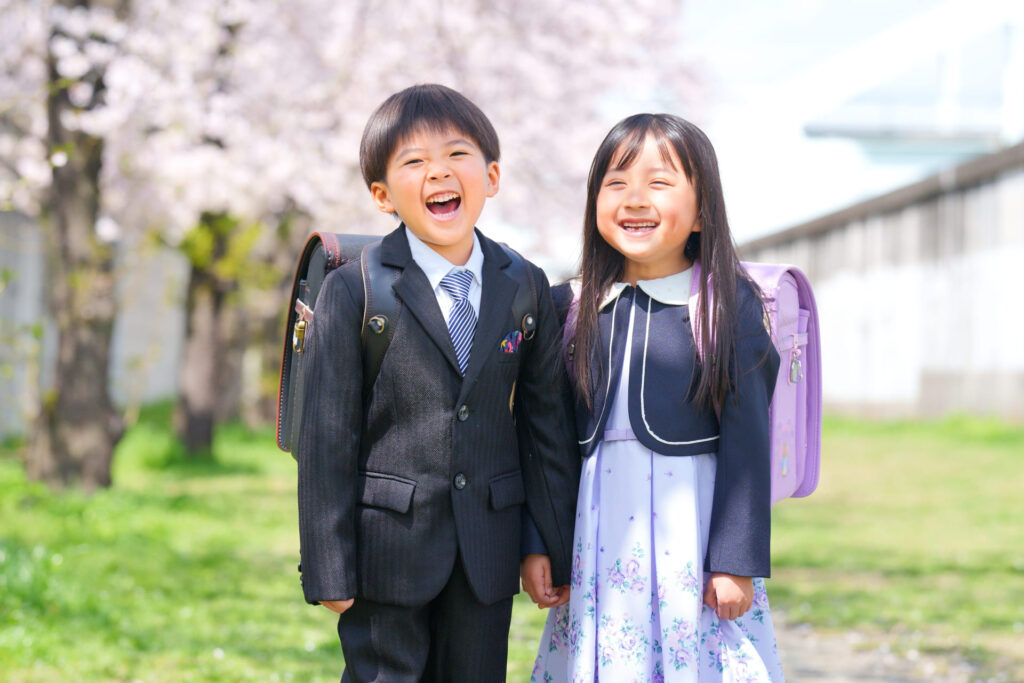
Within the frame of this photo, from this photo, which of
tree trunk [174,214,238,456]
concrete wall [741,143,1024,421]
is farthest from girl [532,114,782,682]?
concrete wall [741,143,1024,421]

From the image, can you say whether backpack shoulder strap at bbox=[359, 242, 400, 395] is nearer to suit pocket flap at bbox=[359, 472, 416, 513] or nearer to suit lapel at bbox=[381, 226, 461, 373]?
suit lapel at bbox=[381, 226, 461, 373]

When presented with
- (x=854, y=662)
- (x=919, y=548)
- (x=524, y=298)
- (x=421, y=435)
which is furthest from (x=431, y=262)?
(x=919, y=548)

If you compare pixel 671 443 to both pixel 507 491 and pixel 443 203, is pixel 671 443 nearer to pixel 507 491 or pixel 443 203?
pixel 507 491

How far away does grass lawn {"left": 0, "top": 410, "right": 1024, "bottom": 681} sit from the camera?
388 centimetres

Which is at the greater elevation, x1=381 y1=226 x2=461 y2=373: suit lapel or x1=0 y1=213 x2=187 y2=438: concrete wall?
x1=0 y1=213 x2=187 y2=438: concrete wall

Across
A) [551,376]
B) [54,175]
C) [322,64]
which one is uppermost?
[322,64]

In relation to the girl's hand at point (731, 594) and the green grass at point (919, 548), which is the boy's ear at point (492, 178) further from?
the green grass at point (919, 548)

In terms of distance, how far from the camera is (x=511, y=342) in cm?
230

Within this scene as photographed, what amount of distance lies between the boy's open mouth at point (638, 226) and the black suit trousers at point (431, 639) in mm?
821

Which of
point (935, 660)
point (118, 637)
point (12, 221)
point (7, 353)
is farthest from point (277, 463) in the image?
point (935, 660)

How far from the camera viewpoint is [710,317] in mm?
2318

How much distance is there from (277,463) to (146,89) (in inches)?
159

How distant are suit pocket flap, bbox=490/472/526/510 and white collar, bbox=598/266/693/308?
0.45m

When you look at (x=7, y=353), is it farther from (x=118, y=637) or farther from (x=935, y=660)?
(x=935, y=660)
